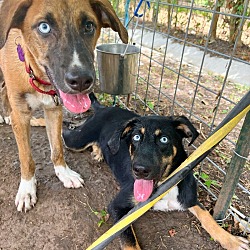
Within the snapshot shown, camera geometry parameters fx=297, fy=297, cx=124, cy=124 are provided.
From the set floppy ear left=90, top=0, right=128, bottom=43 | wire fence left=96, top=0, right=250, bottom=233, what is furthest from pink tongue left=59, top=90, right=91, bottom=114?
wire fence left=96, top=0, right=250, bottom=233

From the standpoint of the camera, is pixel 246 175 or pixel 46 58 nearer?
pixel 46 58

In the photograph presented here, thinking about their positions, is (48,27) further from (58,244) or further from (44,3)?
(58,244)

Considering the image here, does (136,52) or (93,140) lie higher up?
(136,52)

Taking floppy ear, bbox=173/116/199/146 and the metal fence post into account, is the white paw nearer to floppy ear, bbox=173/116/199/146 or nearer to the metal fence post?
floppy ear, bbox=173/116/199/146

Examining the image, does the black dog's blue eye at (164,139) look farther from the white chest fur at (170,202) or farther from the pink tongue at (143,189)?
the white chest fur at (170,202)

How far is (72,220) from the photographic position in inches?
92.0

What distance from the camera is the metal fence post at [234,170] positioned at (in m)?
2.00

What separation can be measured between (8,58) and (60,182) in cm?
116

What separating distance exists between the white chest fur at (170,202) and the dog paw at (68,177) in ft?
2.39

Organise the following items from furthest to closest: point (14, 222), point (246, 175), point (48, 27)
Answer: point (246, 175), point (14, 222), point (48, 27)

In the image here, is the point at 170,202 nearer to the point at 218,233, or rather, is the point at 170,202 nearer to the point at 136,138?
the point at 218,233

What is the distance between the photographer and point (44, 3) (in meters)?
1.78

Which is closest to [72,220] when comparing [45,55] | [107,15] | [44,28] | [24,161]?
[24,161]

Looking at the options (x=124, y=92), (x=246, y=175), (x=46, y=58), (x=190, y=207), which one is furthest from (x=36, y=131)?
(x=246, y=175)
